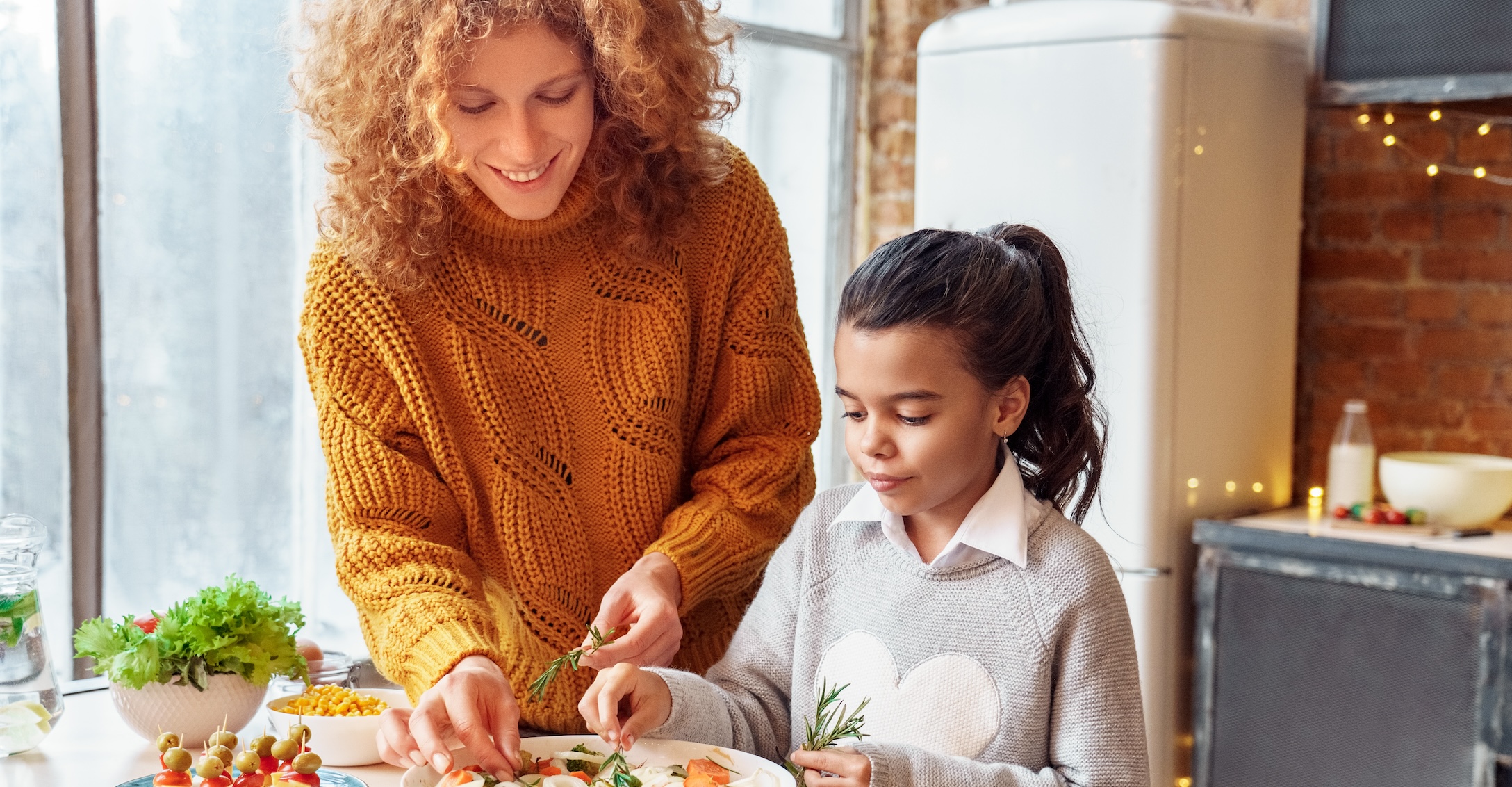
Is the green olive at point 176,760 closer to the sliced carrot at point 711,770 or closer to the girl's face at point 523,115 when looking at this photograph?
the sliced carrot at point 711,770

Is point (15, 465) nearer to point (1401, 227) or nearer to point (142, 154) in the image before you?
point (142, 154)

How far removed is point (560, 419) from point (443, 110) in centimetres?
30

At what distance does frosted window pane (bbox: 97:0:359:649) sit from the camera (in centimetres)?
231

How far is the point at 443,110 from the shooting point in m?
1.19

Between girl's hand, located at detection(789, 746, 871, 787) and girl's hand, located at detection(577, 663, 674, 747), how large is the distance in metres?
0.14

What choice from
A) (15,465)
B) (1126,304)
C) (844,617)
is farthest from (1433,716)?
(15,465)

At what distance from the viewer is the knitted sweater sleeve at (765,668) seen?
4.04ft

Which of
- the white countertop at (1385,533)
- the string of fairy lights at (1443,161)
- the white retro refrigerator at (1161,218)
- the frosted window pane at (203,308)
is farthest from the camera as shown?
the string of fairy lights at (1443,161)

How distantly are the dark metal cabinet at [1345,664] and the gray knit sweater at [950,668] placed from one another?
151cm

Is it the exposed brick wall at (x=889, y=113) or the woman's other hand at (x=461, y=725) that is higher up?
the exposed brick wall at (x=889, y=113)

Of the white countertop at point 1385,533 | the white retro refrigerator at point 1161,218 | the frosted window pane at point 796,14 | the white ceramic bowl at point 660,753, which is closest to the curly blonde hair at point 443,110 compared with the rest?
the white ceramic bowl at point 660,753

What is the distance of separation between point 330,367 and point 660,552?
1.11 feet

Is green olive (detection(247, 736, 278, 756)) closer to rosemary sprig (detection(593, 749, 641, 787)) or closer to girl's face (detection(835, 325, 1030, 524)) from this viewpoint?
rosemary sprig (detection(593, 749, 641, 787))

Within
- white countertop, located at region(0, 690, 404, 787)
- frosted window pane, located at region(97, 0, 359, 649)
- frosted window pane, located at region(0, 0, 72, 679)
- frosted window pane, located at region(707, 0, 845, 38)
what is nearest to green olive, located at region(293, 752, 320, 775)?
white countertop, located at region(0, 690, 404, 787)
